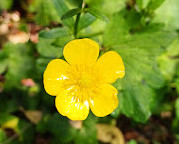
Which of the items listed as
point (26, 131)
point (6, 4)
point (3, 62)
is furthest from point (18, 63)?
point (6, 4)

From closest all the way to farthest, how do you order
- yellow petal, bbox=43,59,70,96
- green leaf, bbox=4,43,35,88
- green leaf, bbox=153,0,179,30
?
yellow petal, bbox=43,59,70,96 < green leaf, bbox=153,0,179,30 < green leaf, bbox=4,43,35,88

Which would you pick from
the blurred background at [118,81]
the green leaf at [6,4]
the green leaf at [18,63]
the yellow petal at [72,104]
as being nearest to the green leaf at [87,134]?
the blurred background at [118,81]

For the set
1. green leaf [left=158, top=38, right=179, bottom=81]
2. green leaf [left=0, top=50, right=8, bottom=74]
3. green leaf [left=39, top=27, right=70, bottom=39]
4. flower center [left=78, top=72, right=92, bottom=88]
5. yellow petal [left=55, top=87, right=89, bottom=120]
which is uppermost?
green leaf [left=39, top=27, right=70, bottom=39]

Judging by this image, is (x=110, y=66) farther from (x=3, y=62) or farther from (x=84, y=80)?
(x=3, y=62)

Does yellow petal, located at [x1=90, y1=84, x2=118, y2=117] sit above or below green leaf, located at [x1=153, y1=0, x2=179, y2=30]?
below

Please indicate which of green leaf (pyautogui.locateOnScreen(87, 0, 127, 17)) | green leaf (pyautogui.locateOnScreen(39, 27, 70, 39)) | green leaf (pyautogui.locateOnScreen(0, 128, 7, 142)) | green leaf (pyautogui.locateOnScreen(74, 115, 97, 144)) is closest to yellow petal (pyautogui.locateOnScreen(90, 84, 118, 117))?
green leaf (pyautogui.locateOnScreen(39, 27, 70, 39))

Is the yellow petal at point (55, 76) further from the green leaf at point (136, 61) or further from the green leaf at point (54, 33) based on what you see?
the green leaf at point (136, 61)

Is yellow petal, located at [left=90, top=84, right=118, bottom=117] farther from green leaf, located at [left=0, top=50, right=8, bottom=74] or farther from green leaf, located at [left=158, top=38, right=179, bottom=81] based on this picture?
green leaf, located at [left=0, top=50, right=8, bottom=74]

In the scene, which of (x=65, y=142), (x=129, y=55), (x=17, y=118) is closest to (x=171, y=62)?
(x=129, y=55)

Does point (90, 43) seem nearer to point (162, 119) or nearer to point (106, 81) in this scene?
point (106, 81)
